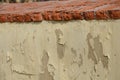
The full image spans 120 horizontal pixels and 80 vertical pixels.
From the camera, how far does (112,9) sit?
8.81ft

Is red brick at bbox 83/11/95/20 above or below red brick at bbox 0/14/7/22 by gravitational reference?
above

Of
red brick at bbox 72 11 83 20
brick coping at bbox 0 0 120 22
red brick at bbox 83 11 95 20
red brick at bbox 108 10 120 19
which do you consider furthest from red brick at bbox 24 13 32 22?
red brick at bbox 108 10 120 19

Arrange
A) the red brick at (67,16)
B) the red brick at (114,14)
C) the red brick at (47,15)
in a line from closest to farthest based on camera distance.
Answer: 1. the red brick at (114,14)
2. the red brick at (67,16)
3. the red brick at (47,15)

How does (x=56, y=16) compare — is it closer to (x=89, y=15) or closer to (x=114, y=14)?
(x=89, y=15)

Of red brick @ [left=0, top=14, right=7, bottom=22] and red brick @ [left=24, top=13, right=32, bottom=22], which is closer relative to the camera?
red brick @ [left=24, top=13, right=32, bottom=22]

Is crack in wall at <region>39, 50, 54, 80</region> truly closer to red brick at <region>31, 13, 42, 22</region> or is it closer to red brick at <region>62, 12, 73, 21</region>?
red brick at <region>31, 13, 42, 22</region>

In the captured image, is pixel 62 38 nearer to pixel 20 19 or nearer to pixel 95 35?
pixel 95 35

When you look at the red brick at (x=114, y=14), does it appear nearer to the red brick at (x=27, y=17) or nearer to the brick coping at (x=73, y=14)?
the brick coping at (x=73, y=14)

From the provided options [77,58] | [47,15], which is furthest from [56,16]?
[77,58]

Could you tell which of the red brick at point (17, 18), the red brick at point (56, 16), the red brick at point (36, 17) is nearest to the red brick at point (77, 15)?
the red brick at point (56, 16)

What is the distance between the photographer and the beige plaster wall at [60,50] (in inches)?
109

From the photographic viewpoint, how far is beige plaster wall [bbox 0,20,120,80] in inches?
109

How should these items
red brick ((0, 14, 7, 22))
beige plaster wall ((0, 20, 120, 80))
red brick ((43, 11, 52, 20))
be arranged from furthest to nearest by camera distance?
red brick ((0, 14, 7, 22)) < red brick ((43, 11, 52, 20)) < beige plaster wall ((0, 20, 120, 80))

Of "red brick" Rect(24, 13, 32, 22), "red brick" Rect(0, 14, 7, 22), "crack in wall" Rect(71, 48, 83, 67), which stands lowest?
"crack in wall" Rect(71, 48, 83, 67)
